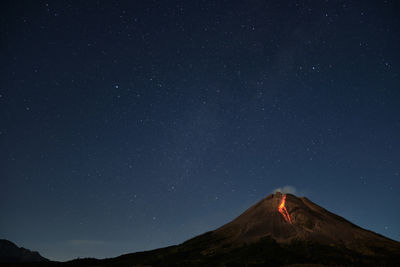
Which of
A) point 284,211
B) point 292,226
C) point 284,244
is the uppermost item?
point 284,211

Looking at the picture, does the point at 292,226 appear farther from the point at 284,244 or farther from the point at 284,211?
the point at 284,244

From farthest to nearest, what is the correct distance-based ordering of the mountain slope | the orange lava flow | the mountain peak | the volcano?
the orange lava flow → the mountain peak → the mountain slope → the volcano

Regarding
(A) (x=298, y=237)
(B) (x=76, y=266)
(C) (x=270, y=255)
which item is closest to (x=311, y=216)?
(A) (x=298, y=237)

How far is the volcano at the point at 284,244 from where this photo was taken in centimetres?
4912

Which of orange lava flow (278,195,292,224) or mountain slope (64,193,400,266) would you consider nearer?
mountain slope (64,193,400,266)

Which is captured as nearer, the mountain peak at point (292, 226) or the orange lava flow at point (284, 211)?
the mountain peak at point (292, 226)

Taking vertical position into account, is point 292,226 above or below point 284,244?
above

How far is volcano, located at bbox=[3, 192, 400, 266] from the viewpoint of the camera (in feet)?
161

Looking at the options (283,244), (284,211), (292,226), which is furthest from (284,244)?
(284,211)

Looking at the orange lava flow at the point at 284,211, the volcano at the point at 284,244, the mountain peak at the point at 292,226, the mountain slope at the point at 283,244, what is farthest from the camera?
the orange lava flow at the point at 284,211

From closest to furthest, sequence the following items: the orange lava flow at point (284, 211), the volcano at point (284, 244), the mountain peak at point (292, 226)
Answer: the volcano at point (284, 244)
the mountain peak at point (292, 226)
the orange lava flow at point (284, 211)

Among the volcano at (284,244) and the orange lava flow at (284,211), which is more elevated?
the orange lava flow at (284,211)

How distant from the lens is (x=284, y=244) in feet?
189

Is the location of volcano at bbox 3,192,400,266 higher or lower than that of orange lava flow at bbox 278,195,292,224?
lower
